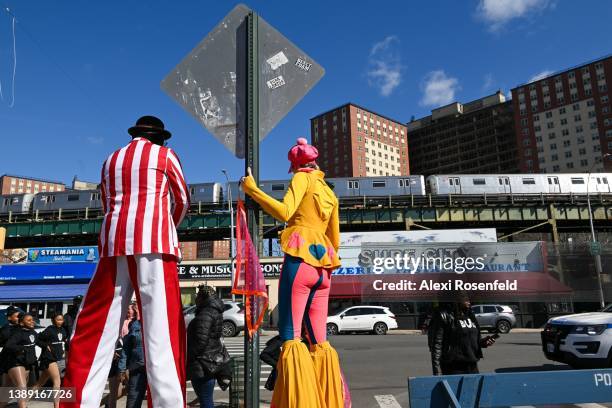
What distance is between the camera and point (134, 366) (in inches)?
205

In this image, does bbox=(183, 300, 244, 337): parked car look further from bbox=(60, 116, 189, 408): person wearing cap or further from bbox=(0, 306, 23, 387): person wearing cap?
bbox=(60, 116, 189, 408): person wearing cap

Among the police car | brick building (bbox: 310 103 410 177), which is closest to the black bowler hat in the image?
the police car

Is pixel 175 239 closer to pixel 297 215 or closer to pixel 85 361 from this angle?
pixel 85 361

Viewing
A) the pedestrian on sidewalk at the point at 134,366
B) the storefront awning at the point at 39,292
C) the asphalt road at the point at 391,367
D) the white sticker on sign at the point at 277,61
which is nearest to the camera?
the white sticker on sign at the point at 277,61

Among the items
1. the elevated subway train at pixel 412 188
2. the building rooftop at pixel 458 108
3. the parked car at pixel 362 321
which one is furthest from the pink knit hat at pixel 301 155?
the building rooftop at pixel 458 108

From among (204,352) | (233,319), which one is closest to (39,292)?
(233,319)

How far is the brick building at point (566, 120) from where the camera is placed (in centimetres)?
9319

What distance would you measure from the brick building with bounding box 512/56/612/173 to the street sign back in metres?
106

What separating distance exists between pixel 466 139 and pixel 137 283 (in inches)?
5319

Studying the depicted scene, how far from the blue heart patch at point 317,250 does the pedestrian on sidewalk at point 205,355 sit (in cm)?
229

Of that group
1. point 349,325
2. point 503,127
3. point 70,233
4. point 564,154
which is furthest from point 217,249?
point 349,325

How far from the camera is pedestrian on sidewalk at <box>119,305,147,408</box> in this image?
16.2 feet

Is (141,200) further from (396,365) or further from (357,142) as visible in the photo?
(357,142)

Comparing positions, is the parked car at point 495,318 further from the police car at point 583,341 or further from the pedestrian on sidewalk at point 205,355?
the pedestrian on sidewalk at point 205,355
